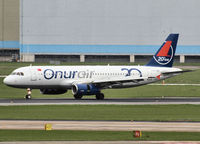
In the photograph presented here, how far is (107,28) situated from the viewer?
161625 mm

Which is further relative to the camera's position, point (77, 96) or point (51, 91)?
point (51, 91)

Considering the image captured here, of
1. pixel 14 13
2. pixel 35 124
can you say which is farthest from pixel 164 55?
pixel 14 13

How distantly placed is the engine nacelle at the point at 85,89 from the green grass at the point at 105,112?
7898mm

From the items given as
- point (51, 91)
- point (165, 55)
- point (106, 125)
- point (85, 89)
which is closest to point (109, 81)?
point (85, 89)

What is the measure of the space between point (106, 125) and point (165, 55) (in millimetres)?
31909

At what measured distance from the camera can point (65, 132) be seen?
32125 millimetres

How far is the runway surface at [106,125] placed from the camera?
112 ft

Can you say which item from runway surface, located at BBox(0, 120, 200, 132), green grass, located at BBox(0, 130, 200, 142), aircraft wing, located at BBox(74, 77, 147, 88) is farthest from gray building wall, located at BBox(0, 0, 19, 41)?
green grass, located at BBox(0, 130, 200, 142)

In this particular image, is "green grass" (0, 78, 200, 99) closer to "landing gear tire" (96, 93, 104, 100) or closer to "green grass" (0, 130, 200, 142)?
"landing gear tire" (96, 93, 104, 100)

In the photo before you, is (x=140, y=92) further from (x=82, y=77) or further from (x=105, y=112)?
(x=105, y=112)

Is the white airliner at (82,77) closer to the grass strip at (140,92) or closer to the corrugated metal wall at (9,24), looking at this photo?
the grass strip at (140,92)

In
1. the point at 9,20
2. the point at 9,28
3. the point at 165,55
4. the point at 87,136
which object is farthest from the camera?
the point at 9,28

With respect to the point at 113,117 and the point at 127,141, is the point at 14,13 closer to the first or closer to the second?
the point at 113,117

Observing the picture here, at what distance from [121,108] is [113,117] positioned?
291 inches
